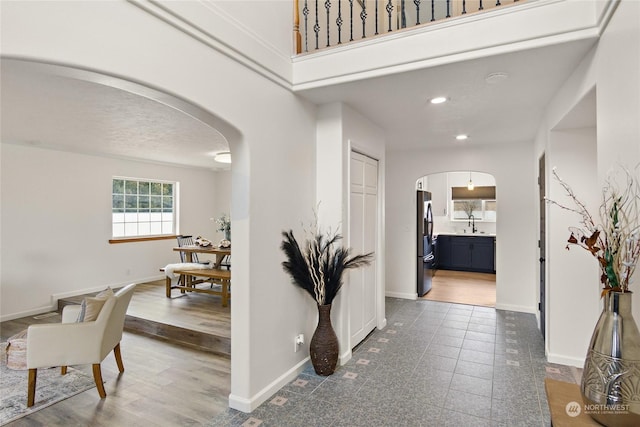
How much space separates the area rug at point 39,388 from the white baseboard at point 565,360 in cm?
437

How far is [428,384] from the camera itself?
9.81 ft

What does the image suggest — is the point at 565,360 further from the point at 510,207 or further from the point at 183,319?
the point at 183,319

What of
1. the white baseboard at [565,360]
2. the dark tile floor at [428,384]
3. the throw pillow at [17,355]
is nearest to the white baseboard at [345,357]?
the dark tile floor at [428,384]

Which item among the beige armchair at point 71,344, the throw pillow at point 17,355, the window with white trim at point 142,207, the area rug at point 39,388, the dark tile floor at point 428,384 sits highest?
the window with white trim at point 142,207

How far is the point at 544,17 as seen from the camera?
7.41 ft

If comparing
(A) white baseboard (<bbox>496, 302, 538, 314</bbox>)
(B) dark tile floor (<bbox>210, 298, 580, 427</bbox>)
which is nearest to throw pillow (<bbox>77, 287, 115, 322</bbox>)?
(B) dark tile floor (<bbox>210, 298, 580, 427</bbox>)

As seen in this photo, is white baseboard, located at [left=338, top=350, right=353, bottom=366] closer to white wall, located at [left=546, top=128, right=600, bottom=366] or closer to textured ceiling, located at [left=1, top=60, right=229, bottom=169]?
white wall, located at [left=546, top=128, right=600, bottom=366]

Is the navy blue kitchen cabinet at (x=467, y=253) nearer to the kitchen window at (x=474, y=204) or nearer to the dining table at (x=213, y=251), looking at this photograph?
the kitchen window at (x=474, y=204)

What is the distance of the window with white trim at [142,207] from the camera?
6711 mm

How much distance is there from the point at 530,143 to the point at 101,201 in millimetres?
7294

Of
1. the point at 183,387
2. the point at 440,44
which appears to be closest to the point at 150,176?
the point at 183,387

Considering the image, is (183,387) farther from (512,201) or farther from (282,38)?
(512,201)

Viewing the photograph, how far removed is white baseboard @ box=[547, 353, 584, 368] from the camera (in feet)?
10.7

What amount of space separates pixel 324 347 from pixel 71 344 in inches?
83.0
